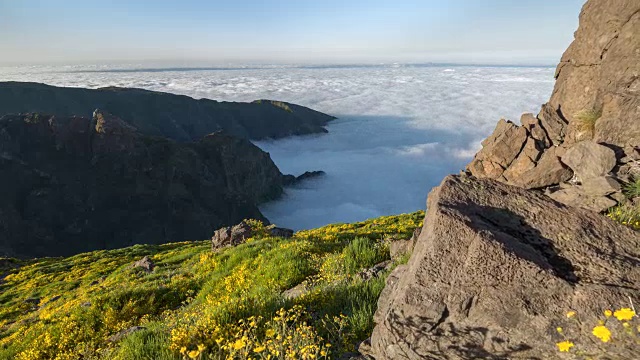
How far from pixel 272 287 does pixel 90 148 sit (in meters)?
115

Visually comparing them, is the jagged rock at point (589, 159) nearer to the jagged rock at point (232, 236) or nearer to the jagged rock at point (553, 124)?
the jagged rock at point (553, 124)

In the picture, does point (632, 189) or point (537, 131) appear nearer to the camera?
point (632, 189)

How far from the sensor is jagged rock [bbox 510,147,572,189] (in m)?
6.55

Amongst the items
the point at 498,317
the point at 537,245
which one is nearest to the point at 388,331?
the point at 498,317

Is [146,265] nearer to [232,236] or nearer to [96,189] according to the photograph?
[232,236]

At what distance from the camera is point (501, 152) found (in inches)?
336

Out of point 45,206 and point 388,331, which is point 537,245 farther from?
point 45,206

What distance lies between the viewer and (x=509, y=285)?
385 cm

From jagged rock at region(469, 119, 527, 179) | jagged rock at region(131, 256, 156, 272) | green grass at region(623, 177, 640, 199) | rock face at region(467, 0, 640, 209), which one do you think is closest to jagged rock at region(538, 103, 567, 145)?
rock face at region(467, 0, 640, 209)

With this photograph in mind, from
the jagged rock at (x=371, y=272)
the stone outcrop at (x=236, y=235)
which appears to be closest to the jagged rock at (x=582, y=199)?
the jagged rock at (x=371, y=272)

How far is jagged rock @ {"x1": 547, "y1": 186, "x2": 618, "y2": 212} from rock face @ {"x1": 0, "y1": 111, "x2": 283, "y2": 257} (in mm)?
104030

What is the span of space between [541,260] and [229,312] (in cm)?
495

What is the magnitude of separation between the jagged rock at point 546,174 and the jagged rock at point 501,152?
46.1 inches

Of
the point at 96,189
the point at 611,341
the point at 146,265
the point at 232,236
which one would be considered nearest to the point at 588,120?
the point at 611,341
